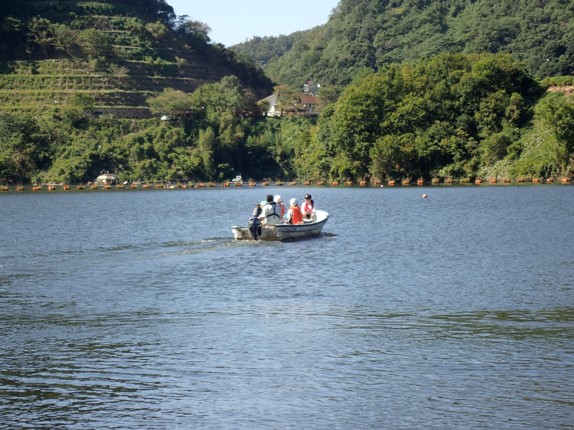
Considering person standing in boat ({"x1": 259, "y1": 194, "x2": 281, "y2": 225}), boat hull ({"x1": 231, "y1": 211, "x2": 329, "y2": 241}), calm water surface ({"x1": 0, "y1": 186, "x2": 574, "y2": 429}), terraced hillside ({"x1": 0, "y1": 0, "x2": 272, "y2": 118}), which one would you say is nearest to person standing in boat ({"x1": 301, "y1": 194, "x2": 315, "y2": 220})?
boat hull ({"x1": 231, "y1": 211, "x2": 329, "y2": 241})

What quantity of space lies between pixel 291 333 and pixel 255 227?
71.2ft

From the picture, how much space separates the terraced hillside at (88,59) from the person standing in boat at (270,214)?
365 ft

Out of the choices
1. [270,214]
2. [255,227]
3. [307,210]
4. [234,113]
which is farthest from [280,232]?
[234,113]

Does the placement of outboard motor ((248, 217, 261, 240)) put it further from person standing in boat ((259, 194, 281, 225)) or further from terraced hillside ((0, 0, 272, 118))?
terraced hillside ((0, 0, 272, 118))

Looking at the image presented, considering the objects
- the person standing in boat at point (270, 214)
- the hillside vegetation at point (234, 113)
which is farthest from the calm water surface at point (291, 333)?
the hillside vegetation at point (234, 113)

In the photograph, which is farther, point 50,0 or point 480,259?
point 50,0

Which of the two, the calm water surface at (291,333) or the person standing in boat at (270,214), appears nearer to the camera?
the calm water surface at (291,333)

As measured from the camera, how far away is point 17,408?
18078 mm

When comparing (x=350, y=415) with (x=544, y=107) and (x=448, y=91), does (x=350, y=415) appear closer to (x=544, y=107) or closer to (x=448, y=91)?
(x=544, y=107)

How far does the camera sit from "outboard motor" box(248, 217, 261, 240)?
150 ft

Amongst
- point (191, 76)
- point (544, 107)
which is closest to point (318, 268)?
point (544, 107)

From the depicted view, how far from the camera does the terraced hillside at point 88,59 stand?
516 ft

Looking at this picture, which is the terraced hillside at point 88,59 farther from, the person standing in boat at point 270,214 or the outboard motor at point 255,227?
the outboard motor at point 255,227

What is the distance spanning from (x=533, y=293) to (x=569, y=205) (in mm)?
40869
